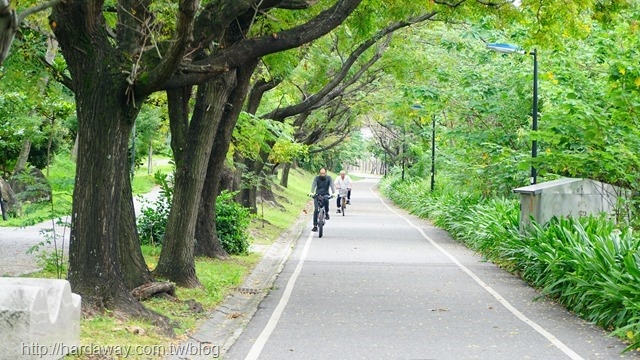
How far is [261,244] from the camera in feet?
81.1

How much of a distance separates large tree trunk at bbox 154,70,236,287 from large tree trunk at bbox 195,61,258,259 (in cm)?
143

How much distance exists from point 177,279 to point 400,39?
15.6m

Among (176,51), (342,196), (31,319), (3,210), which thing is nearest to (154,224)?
(3,210)

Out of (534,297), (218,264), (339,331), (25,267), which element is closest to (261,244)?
(218,264)

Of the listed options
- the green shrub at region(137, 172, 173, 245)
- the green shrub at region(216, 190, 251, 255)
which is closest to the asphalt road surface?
the green shrub at region(216, 190, 251, 255)

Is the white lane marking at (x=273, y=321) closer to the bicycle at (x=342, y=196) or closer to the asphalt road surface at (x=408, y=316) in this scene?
Answer: the asphalt road surface at (x=408, y=316)

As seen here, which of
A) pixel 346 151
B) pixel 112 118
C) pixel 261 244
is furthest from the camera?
pixel 346 151

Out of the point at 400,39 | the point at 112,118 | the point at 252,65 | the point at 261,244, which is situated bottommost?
the point at 261,244

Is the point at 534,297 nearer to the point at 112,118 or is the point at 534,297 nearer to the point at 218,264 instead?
the point at 218,264

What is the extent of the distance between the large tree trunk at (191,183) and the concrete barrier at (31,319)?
7.02 metres

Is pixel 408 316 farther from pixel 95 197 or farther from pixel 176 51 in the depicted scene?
pixel 176 51

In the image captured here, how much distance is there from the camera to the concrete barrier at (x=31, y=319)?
6973 mm

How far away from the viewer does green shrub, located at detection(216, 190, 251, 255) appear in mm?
20500

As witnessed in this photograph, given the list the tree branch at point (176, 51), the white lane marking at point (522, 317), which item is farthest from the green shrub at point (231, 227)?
the tree branch at point (176, 51)
